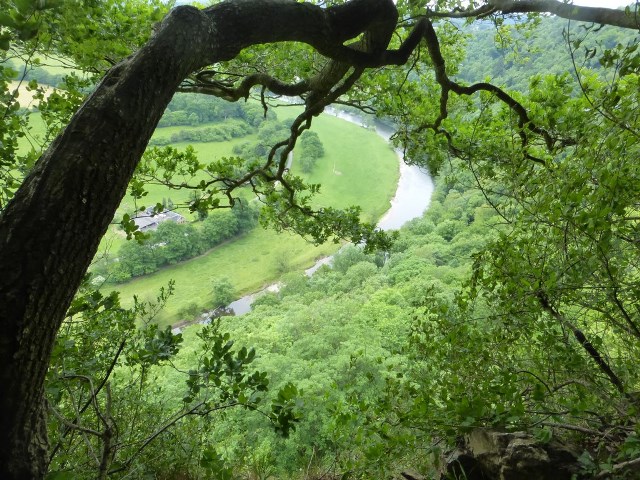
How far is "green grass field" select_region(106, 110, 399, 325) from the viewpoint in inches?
1481

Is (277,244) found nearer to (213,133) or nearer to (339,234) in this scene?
(213,133)

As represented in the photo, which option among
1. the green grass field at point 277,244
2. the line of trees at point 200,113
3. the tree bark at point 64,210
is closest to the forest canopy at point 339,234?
the tree bark at point 64,210

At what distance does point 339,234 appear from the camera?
600cm

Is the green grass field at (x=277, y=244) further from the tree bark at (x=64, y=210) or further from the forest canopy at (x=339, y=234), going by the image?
the tree bark at (x=64, y=210)

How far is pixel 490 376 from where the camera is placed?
8.88ft

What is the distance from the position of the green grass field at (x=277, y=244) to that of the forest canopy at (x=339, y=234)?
28192 millimetres

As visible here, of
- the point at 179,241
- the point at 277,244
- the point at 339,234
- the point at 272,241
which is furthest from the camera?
the point at 272,241

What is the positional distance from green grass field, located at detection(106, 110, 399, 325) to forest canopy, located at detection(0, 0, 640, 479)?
2819cm

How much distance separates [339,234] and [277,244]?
38.0m

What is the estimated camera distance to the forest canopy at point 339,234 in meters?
1.27

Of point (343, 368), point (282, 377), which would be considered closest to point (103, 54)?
point (343, 368)

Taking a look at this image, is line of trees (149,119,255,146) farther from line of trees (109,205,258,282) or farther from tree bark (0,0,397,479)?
tree bark (0,0,397,479)

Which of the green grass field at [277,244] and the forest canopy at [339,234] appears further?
the green grass field at [277,244]

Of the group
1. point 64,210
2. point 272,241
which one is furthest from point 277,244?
point 64,210
